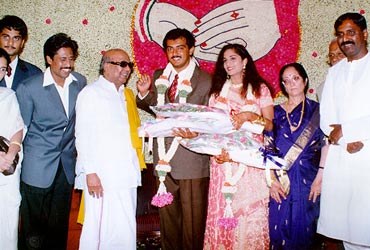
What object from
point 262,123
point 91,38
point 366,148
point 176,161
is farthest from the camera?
point 91,38

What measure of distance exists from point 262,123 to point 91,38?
2.20 metres

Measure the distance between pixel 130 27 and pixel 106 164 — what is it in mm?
1805

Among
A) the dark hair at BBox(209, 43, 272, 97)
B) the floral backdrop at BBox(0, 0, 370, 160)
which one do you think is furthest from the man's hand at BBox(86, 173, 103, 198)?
the floral backdrop at BBox(0, 0, 370, 160)

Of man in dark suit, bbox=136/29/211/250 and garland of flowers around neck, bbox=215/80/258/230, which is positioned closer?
garland of flowers around neck, bbox=215/80/258/230

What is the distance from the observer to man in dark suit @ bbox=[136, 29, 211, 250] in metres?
3.09

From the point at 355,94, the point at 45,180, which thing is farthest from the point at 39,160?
the point at 355,94

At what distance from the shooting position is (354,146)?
8.66ft

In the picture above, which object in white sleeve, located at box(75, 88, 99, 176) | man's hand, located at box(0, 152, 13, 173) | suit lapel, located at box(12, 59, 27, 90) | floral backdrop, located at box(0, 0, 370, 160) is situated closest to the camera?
man's hand, located at box(0, 152, 13, 173)

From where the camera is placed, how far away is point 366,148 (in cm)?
266

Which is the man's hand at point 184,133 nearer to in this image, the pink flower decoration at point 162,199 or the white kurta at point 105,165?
the white kurta at point 105,165

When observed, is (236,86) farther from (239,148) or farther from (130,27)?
(130,27)

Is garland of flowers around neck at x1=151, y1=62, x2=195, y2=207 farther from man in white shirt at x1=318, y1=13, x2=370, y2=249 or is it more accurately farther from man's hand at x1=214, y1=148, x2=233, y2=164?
man in white shirt at x1=318, y1=13, x2=370, y2=249

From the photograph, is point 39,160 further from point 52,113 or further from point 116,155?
point 116,155

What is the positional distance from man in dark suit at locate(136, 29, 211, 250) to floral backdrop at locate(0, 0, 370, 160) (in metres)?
1.06
